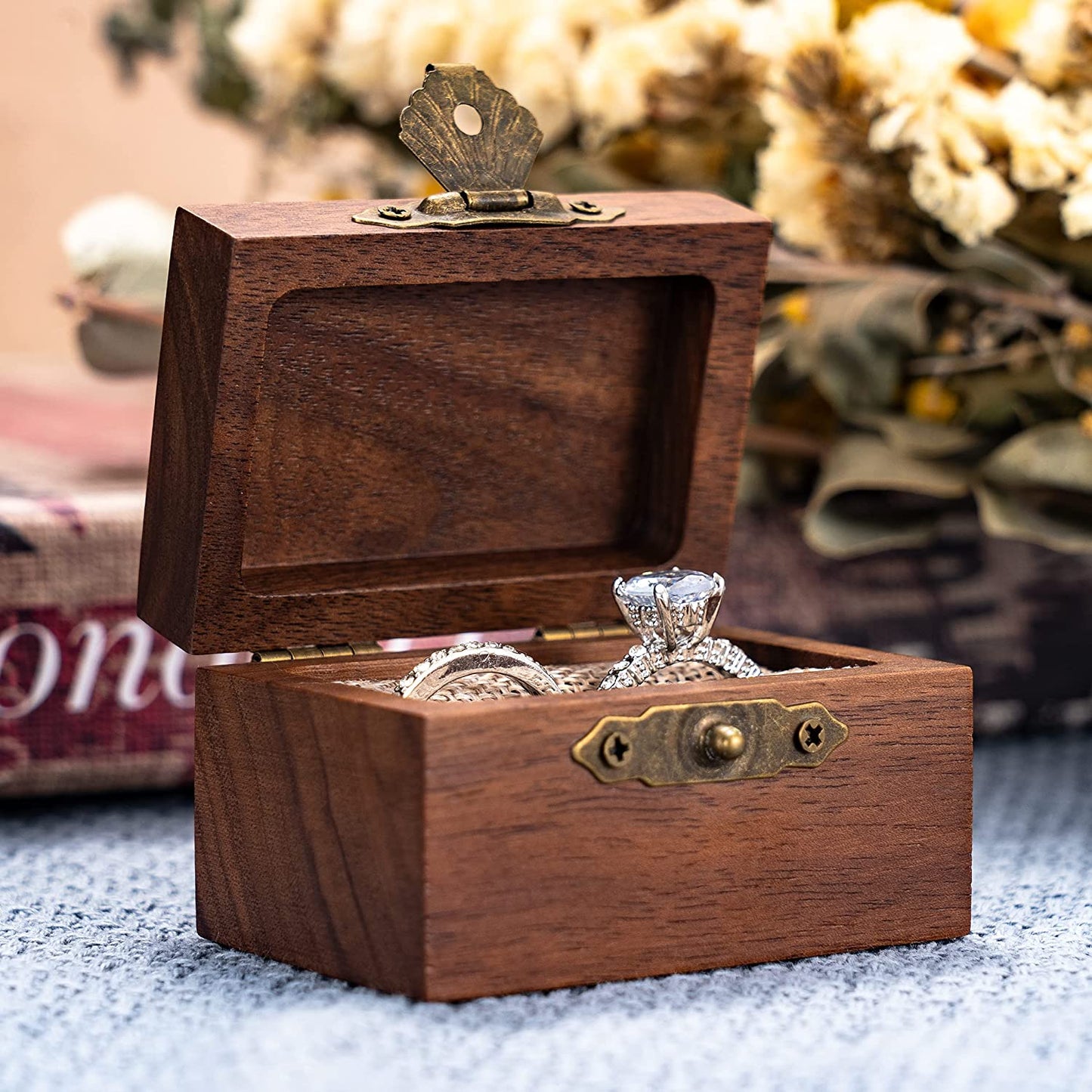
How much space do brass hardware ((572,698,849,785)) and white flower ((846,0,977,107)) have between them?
0.43 m

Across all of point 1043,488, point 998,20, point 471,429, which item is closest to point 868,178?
point 998,20

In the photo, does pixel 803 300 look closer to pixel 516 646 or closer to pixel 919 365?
pixel 919 365

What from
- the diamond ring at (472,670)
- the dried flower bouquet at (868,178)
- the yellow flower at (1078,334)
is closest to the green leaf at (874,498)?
the dried flower bouquet at (868,178)

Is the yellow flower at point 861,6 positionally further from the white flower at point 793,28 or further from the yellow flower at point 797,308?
the yellow flower at point 797,308

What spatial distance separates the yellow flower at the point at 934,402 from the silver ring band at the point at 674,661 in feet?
1.32

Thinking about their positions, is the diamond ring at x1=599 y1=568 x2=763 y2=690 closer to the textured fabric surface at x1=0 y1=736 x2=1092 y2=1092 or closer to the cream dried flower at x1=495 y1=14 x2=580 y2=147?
the textured fabric surface at x1=0 y1=736 x2=1092 y2=1092

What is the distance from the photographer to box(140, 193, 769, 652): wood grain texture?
2.68ft

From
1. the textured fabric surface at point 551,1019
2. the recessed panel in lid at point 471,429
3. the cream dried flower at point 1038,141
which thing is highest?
the cream dried flower at point 1038,141

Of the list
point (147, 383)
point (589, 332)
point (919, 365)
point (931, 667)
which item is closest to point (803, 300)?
point (919, 365)

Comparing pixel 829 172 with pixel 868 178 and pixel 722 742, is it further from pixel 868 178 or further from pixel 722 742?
pixel 722 742

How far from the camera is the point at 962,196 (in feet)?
3.42

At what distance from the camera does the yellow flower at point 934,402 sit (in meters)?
1.21

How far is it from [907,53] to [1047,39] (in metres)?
0.09

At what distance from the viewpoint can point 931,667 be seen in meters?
0.82
